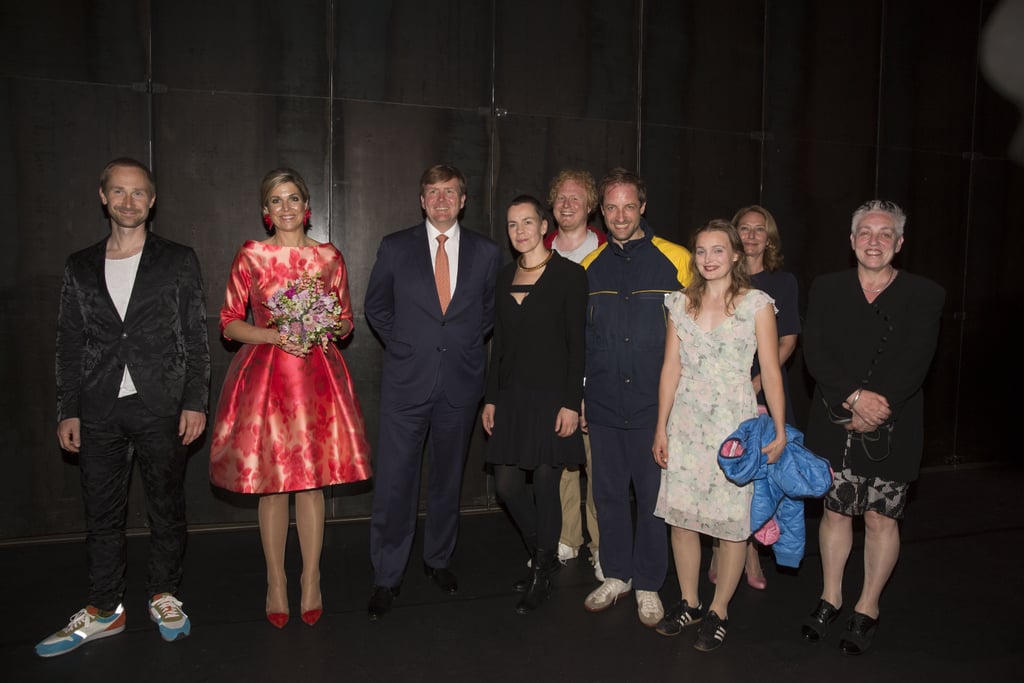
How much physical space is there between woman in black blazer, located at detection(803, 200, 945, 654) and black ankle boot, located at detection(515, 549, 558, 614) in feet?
3.76

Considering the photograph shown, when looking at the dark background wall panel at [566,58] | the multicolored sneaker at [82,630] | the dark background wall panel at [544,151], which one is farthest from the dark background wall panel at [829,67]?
the multicolored sneaker at [82,630]

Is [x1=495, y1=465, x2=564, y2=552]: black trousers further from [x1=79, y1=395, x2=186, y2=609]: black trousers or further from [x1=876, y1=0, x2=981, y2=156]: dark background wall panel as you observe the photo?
[x1=876, y1=0, x2=981, y2=156]: dark background wall panel

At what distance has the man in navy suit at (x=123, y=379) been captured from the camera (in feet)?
9.95

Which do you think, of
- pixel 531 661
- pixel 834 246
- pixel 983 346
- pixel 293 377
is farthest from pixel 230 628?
pixel 983 346

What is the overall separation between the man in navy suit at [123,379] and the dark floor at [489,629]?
229 millimetres

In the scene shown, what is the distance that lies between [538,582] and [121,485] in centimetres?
188

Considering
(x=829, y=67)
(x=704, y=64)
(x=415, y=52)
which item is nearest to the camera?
(x=415, y=52)

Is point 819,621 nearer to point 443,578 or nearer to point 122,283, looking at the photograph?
point 443,578

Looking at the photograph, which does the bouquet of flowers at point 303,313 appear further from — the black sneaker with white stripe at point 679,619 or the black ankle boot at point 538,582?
the black sneaker with white stripe at point 679,619

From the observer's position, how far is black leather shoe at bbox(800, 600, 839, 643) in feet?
10.4

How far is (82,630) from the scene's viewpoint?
3043 mm

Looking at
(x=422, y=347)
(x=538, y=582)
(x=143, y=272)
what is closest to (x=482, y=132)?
(x=422, y=347)

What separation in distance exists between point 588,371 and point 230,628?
76.3 inches

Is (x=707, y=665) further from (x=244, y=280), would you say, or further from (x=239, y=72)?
(x=239, y=72)
